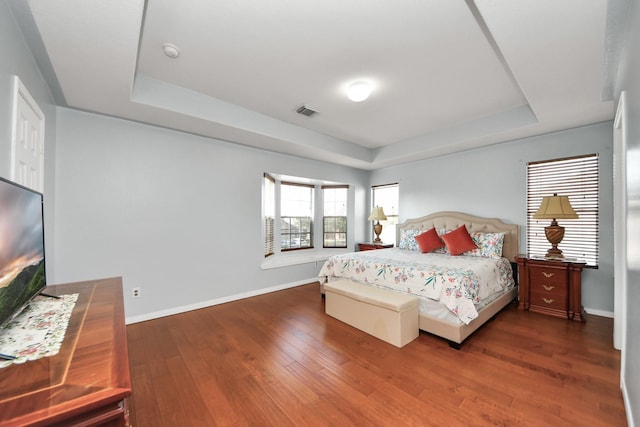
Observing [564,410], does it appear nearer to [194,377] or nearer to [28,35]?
[194,377]

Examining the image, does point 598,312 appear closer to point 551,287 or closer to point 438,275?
point 551,287

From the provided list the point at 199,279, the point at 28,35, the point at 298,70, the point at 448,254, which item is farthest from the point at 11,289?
the point at 448,254

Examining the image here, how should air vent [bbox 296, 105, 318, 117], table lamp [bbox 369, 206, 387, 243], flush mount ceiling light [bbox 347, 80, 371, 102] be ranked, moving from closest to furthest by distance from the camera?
1. flush mount ceiling light [bbox 347, 80, 371, 102]
2. air vent [bbox 296, 105, 318, 117]
3. table lamp [bbox 369, 206, 387, 243]

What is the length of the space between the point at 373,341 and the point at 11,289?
254 cm

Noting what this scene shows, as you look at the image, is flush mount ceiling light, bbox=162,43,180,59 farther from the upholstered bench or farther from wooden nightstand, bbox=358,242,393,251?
wooden nightstand, bbox=358,242,393,251

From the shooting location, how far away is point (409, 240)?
14.8ft

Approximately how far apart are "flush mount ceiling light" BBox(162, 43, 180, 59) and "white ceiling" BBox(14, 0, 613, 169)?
0.04m

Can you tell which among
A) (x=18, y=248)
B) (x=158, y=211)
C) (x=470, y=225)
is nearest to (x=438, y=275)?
(x=470, y=225)

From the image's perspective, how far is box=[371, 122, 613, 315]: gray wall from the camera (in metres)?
3.17

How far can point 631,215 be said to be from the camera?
1.50 metres

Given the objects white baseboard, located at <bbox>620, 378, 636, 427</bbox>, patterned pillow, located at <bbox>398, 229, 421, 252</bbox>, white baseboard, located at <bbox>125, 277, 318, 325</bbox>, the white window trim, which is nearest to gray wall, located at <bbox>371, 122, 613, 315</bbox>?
patterned pillow, located at <bbox>398, 229, 421, 252</bbox>

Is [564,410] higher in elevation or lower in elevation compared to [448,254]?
lower

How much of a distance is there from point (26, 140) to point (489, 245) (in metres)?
4.94

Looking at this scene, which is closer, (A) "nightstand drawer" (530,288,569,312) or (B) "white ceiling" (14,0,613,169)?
(B) "white ceiling" (14,0,613,169)
